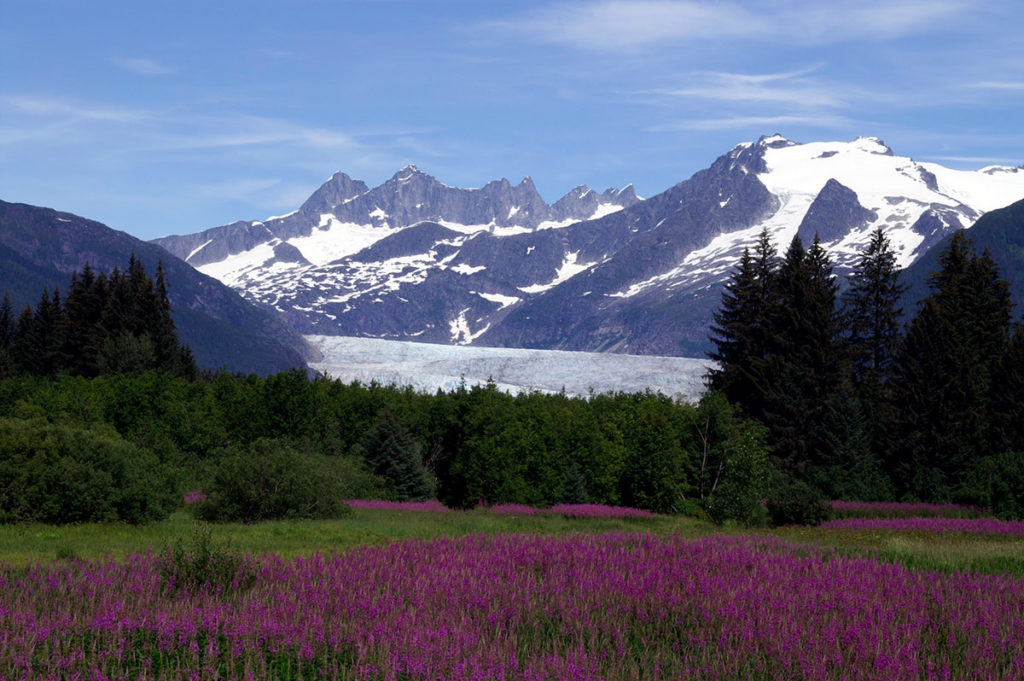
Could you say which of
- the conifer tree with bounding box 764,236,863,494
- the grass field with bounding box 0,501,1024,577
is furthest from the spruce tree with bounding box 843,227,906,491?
the grass field with bounding box 0,501,1024,577

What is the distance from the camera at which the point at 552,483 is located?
43.4 metres

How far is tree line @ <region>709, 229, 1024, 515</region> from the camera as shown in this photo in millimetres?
47438

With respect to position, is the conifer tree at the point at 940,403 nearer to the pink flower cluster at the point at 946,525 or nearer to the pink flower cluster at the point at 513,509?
the pink flower cluster at the point at 946,525

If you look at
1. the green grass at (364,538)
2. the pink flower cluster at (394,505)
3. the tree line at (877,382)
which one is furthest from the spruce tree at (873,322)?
the green grass at (364,538)

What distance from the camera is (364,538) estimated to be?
2303 cm

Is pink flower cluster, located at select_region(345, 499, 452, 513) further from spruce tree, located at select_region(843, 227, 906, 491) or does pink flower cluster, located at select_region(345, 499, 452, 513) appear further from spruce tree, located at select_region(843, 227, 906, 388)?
spruce tree, located at select_region(843, 227, 906, 388)

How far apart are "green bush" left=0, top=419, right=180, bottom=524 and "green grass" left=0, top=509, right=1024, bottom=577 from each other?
0.81m

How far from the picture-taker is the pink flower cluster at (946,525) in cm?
2903

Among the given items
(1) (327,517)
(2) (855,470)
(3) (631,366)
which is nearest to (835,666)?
(1) (327,517)

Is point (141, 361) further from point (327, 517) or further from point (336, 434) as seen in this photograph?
point (327, 517)

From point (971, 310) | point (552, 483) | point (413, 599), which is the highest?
point (971, 310)

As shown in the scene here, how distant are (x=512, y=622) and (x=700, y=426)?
120 ft

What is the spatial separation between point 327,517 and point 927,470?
30502 millimetres

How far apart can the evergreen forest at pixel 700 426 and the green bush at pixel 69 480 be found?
1.13 meters
